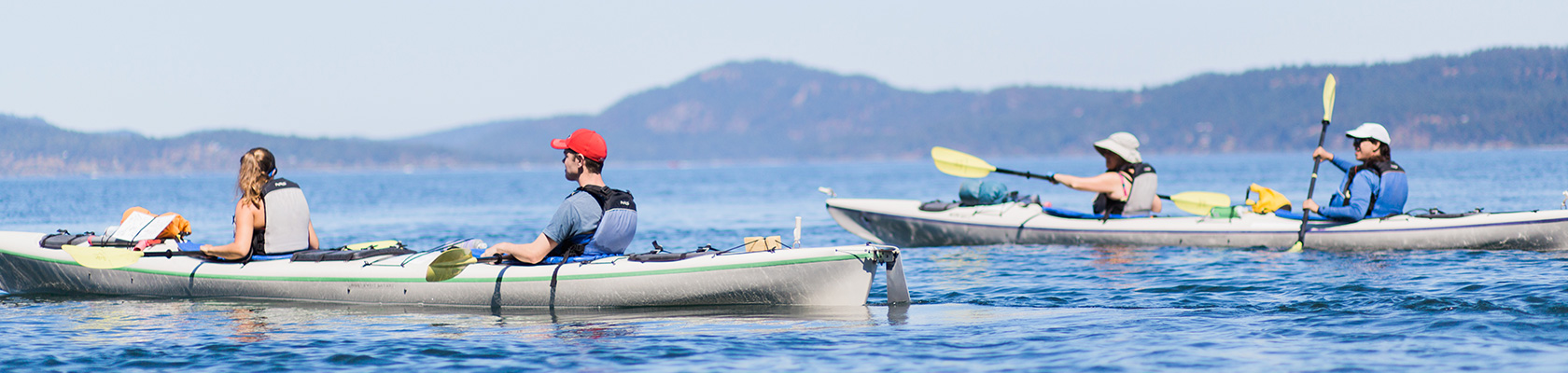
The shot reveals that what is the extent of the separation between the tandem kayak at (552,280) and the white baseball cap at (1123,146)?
5.44 meters

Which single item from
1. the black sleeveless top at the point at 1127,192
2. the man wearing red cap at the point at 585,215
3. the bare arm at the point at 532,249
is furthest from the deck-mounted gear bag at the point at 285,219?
the black sleeveless top at the point at 1127,192

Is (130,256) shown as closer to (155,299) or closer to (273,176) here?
(155,299)

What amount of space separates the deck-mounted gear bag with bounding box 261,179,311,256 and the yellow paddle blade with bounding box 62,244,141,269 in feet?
3.60

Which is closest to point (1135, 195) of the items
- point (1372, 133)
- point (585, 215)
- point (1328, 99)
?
point (1328, 99)

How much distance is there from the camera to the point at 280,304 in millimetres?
9328

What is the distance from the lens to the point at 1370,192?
12734mm

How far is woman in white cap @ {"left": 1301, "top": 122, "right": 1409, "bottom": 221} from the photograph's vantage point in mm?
12383

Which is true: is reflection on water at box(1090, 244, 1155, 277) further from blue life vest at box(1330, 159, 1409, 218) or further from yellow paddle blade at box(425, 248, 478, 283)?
yellow paddle blade at box(425, 248, 478, 283)

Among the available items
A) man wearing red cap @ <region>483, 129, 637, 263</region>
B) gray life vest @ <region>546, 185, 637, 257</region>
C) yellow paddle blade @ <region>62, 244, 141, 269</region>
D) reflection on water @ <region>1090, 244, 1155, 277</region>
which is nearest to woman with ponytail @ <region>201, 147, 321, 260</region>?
yellow paddle blade @ <region>62, 244, 141, 269</region>

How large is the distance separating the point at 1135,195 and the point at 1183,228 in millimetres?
667

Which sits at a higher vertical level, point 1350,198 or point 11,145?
point 11,145

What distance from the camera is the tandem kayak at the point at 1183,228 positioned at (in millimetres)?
12414

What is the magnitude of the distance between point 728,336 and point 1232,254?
7.00 m

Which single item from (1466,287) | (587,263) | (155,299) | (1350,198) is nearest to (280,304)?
(155,299)
